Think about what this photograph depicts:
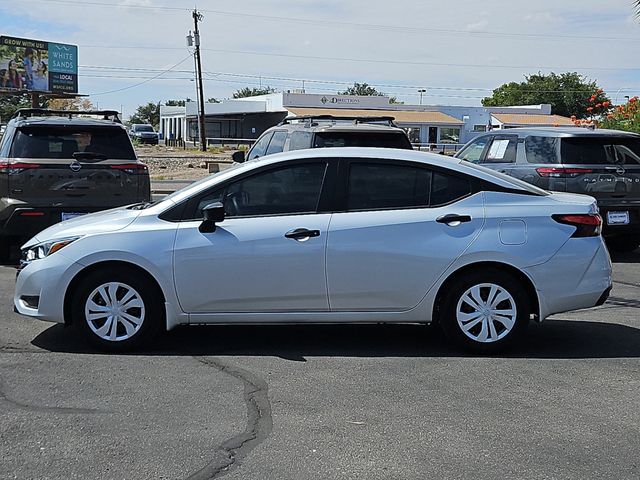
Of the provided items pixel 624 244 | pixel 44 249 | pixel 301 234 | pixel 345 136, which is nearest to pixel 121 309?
pixel 44 249

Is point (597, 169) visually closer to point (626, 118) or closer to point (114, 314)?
point (114, 314)

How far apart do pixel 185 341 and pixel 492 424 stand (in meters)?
2.99

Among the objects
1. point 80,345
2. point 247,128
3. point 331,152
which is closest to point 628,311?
point 331,152

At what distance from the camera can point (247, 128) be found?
80438 millimetres

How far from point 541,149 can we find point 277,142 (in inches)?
149

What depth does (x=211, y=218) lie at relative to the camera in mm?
6938

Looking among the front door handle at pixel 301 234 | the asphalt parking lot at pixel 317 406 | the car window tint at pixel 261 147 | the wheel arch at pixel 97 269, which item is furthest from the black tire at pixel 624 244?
the wheel arch at pixel 97 269

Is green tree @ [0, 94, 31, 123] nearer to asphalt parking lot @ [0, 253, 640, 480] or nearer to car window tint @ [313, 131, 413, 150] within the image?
car window tint @ [313, 131, 413, 150]

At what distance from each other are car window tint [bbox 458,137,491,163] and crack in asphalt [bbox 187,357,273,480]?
8364mm

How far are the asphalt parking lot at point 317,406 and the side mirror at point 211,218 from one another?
100 centimetres

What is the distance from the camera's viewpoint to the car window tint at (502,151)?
13242mm

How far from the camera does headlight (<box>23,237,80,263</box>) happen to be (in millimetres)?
7027

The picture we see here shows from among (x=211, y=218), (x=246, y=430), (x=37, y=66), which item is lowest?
(x=246, y=430)

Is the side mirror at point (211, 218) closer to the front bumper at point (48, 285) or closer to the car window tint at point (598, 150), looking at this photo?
the front bumper at point (48, 285)
